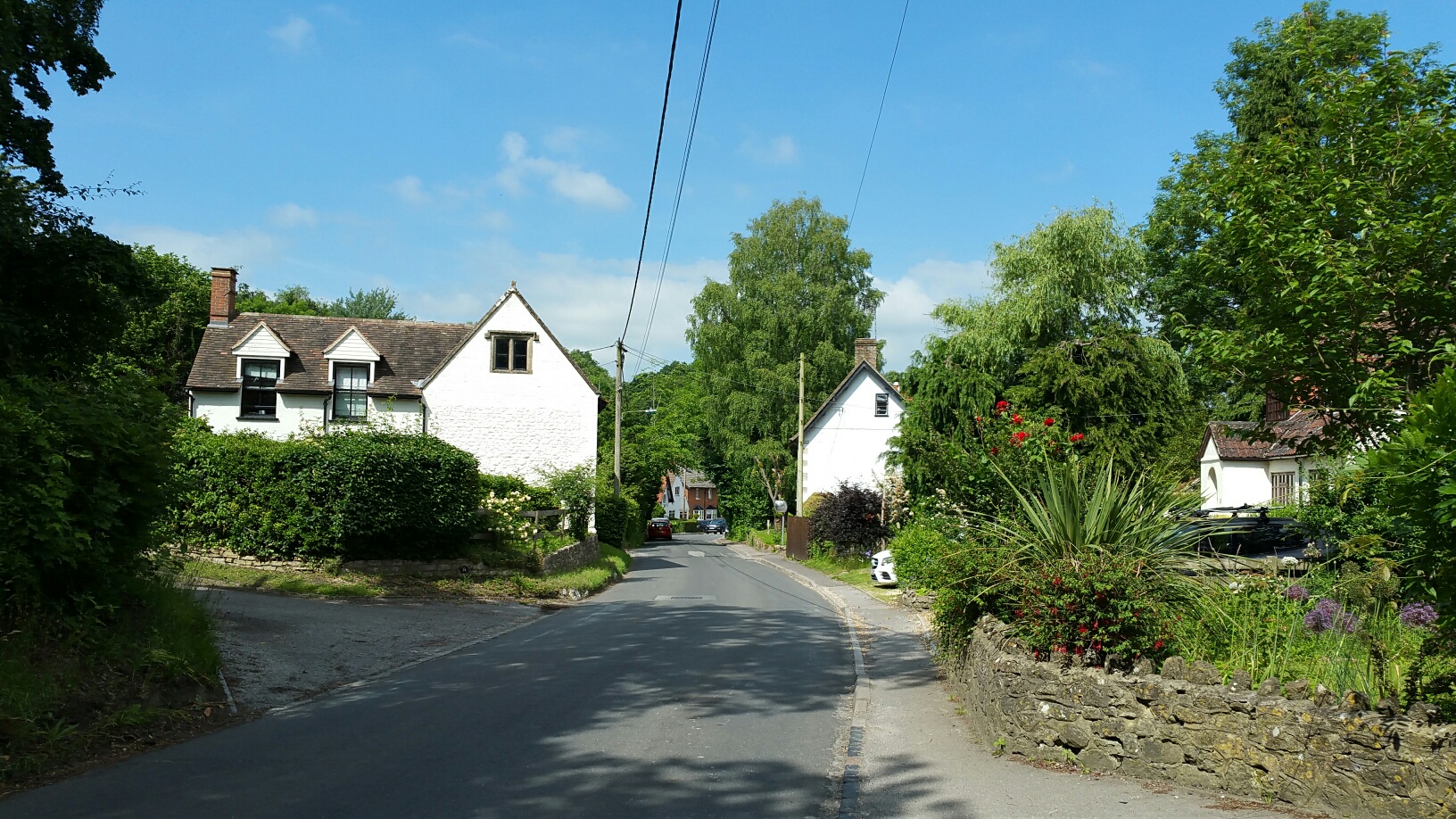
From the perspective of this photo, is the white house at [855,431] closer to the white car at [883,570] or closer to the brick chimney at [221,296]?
the white car at [883,570]

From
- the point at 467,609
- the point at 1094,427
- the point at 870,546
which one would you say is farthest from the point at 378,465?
the point at 870,546

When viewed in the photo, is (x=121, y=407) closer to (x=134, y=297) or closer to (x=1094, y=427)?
(x=134, y=297)

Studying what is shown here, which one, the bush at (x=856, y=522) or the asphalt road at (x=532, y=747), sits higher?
the bush at (x=856, y=522)

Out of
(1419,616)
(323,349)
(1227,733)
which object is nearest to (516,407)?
(323,349)

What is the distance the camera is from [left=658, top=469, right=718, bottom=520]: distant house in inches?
5074

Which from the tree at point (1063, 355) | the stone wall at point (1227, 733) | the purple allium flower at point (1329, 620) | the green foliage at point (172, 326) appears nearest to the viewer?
the stone wall at point (1227, 733)

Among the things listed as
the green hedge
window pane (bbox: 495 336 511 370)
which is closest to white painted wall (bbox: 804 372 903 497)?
window pane (bbox: 495 336 511 370)

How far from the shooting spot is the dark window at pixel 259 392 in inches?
1297

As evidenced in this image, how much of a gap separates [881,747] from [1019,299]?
77.2 ft

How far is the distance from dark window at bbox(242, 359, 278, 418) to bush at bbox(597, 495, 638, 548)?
38.8 feet

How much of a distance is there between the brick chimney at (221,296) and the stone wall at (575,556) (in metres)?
15.8

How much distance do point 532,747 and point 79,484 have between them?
189 inches

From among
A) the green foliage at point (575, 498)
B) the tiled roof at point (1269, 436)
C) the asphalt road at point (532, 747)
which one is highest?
the tiled roof at point (1269, 436)

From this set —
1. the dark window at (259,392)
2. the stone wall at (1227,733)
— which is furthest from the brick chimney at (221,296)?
the stone wall at (1227,733)
